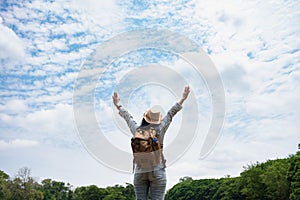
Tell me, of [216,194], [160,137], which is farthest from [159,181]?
[216,194]

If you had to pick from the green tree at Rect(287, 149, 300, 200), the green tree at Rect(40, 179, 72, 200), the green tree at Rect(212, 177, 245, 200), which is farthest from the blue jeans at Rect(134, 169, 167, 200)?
the green tree at Rect(40, 179, 72, 200)

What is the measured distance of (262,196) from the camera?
59.2 meters

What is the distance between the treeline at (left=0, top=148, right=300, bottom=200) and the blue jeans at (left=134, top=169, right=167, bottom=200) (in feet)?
159

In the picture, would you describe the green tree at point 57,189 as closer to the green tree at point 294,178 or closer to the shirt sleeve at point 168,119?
the green tree at point 294,178

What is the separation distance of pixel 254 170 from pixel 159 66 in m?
58.3

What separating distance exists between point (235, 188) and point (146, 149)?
236 ft

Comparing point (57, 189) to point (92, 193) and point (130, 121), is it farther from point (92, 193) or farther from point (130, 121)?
point (130, 121)

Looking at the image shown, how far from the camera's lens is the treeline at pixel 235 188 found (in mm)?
54750

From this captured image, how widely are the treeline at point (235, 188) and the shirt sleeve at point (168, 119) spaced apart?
1906 inches

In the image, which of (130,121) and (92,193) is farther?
(92,193)

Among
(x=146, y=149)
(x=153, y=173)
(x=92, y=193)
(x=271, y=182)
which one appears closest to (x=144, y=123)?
(x=146, y=149)

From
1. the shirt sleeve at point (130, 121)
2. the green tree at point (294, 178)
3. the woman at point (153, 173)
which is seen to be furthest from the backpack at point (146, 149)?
the green tree at point (294, 178)

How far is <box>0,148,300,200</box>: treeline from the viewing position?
2156 inches

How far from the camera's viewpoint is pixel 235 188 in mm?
72688
